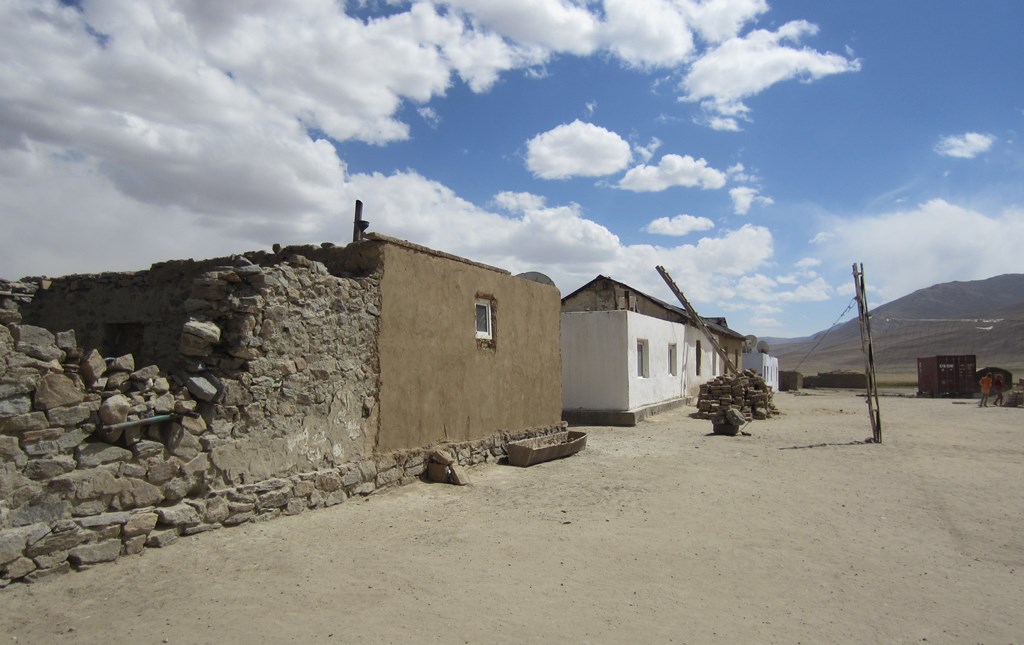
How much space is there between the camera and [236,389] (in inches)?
254

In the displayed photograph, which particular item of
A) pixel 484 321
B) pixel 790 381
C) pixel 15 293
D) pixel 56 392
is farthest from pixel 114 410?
Answer: pixel 790 381

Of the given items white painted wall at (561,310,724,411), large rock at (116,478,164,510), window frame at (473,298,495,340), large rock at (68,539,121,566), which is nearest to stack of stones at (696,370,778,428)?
white painted wall at (561,310,724,411)

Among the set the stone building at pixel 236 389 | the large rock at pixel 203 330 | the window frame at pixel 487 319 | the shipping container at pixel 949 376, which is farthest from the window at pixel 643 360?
the shipping container at pixel 949 376

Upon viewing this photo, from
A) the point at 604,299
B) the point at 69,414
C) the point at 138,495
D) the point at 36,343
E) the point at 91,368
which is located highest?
the point at 604,299

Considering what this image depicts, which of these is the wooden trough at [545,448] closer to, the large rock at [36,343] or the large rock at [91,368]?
the large rock at [91,368]

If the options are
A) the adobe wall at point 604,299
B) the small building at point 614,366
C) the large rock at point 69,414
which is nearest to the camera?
the large rock at point 69,414

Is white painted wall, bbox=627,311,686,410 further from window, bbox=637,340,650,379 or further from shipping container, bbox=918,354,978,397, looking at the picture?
shipping container, bbox=918,354,978,397

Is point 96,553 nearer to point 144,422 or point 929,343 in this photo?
point 144,422

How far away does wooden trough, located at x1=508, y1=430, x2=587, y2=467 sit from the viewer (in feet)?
34.8

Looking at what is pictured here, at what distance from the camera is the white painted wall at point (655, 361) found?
18125mm

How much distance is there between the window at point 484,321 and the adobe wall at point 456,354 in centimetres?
12

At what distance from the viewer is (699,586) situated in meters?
5.27

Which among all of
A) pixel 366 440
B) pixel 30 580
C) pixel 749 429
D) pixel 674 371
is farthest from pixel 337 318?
pixel 674 371

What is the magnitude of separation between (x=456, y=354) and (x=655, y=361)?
37.9 ft
